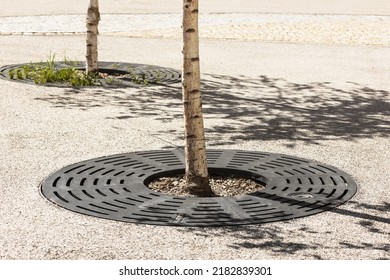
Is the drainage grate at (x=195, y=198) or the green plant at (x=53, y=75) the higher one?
the green plant at (x=53, y=75)

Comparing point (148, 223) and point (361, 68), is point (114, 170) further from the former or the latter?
point (361, 68)

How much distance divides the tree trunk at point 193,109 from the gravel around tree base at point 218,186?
0.13 meters

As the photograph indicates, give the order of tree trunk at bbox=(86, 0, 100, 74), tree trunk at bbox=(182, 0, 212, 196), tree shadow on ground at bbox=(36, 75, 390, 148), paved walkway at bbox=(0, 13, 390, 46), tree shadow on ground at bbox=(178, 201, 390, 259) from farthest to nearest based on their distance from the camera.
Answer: paved walkway at bbox=(0, 13, 390, 46) < tree trunk at bbox=(86, 0, 100, 74) < tree shadow on ground at bbox=(36, 75, 390, 148) < tree trunk at bbox=(182, 0, 212, 196) < tree shadow on ground at bbox=(178, 201, 390, 259)

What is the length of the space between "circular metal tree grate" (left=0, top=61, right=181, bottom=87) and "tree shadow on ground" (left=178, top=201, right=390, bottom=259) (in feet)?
22.4

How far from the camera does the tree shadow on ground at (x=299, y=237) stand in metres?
6.65

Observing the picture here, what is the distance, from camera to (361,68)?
16.2 meters

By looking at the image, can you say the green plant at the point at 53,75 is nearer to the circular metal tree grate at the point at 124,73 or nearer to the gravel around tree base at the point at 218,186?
the circular metal tree grate at the point at 124,73

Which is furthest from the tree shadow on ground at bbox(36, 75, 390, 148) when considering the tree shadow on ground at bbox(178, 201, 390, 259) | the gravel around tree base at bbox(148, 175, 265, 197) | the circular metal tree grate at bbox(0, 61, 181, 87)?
the tree shadow on ground at bbox(178, 201, 390, 259)

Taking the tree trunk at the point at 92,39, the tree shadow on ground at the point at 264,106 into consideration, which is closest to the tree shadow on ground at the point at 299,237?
the tree shadow on ground at the point at 264,106

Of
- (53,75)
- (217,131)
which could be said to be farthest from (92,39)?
(217,131)

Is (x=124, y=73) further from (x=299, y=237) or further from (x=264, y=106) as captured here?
(x=299, y=237)

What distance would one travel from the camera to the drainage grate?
743 cm

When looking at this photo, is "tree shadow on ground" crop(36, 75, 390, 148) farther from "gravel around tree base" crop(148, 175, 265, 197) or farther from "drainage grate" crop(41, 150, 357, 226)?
"gravel around tree base" crop(148, 175, 265, 197)

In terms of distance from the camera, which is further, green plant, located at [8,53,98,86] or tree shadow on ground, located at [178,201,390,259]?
green plant, located at [8,53,98,86]
